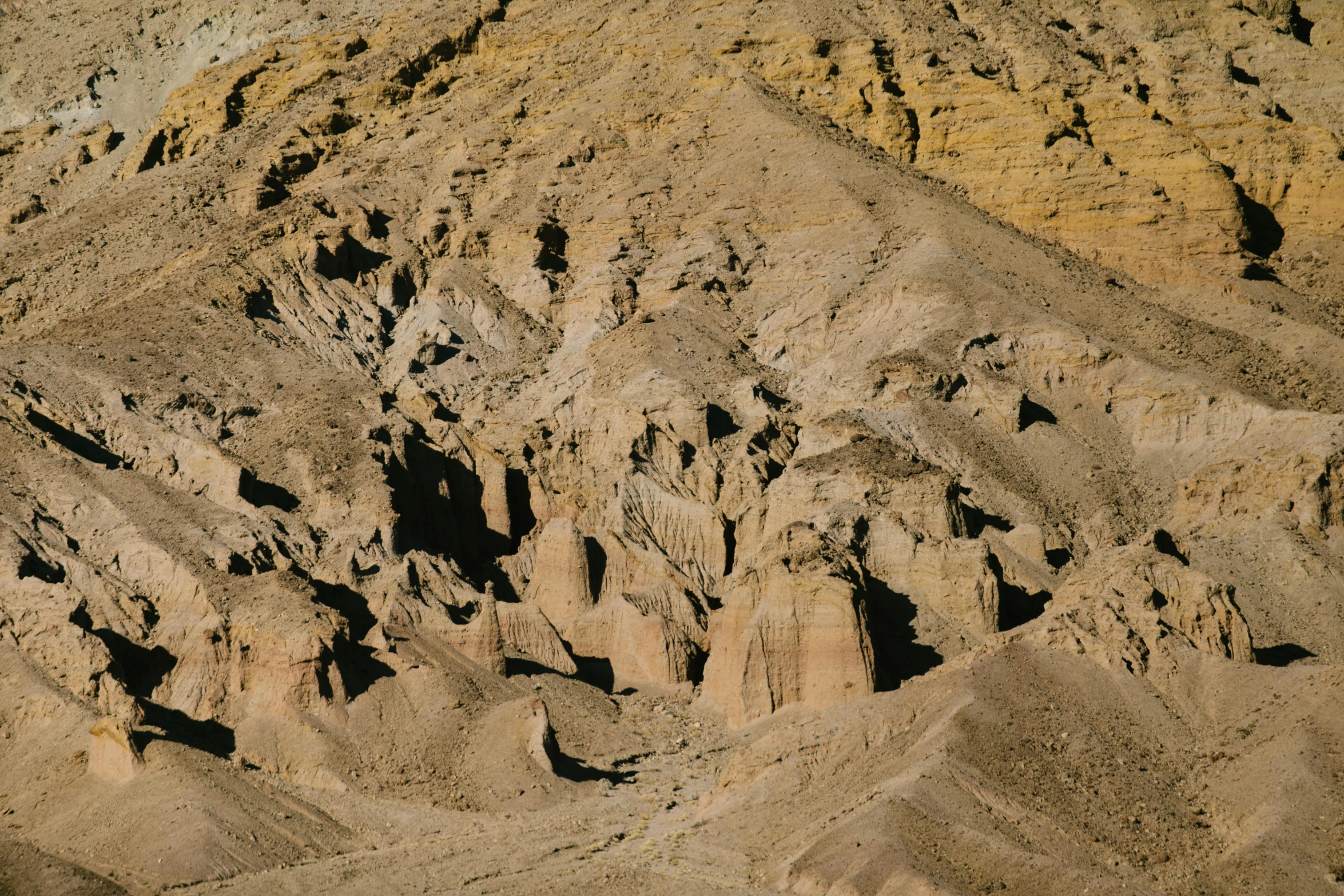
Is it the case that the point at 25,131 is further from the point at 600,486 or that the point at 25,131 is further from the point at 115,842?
the point at 115,842

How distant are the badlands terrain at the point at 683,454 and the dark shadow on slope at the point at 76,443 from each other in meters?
0.22

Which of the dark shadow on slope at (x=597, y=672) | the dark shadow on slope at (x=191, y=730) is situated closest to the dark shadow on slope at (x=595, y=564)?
the dark shadow on slope at (x=597, y=672)

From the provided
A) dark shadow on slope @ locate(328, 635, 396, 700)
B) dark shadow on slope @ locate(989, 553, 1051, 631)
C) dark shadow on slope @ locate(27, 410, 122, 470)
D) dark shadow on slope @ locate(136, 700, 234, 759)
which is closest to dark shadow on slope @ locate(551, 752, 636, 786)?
dark shadow on slope @ locate(328, 635, 396, 700)

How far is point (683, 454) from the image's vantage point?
6944 centimetres

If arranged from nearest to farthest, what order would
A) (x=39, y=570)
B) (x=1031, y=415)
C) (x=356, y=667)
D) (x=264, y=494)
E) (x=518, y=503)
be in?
(x=356, y=667) → (x=39, y=570) → (x=264, y=494) → (x=518, y=503) → (x=1031, y=415)

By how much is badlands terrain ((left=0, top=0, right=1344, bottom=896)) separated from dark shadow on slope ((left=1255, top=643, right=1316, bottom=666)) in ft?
2.16

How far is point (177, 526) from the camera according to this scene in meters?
57.6

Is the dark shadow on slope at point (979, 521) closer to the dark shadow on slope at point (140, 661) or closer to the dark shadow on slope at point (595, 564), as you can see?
the dark shadow on slope at point (595, 564)

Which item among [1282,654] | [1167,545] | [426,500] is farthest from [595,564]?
[1282,654]

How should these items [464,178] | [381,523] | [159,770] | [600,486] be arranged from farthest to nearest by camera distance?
[464,178], [600,486], [381,523], [159,770]

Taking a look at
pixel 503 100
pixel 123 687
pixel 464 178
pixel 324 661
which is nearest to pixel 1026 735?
pixel 324 661

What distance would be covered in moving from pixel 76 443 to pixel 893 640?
25546mm

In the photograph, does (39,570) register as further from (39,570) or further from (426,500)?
(426,500)

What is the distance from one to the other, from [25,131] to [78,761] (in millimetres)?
76209
